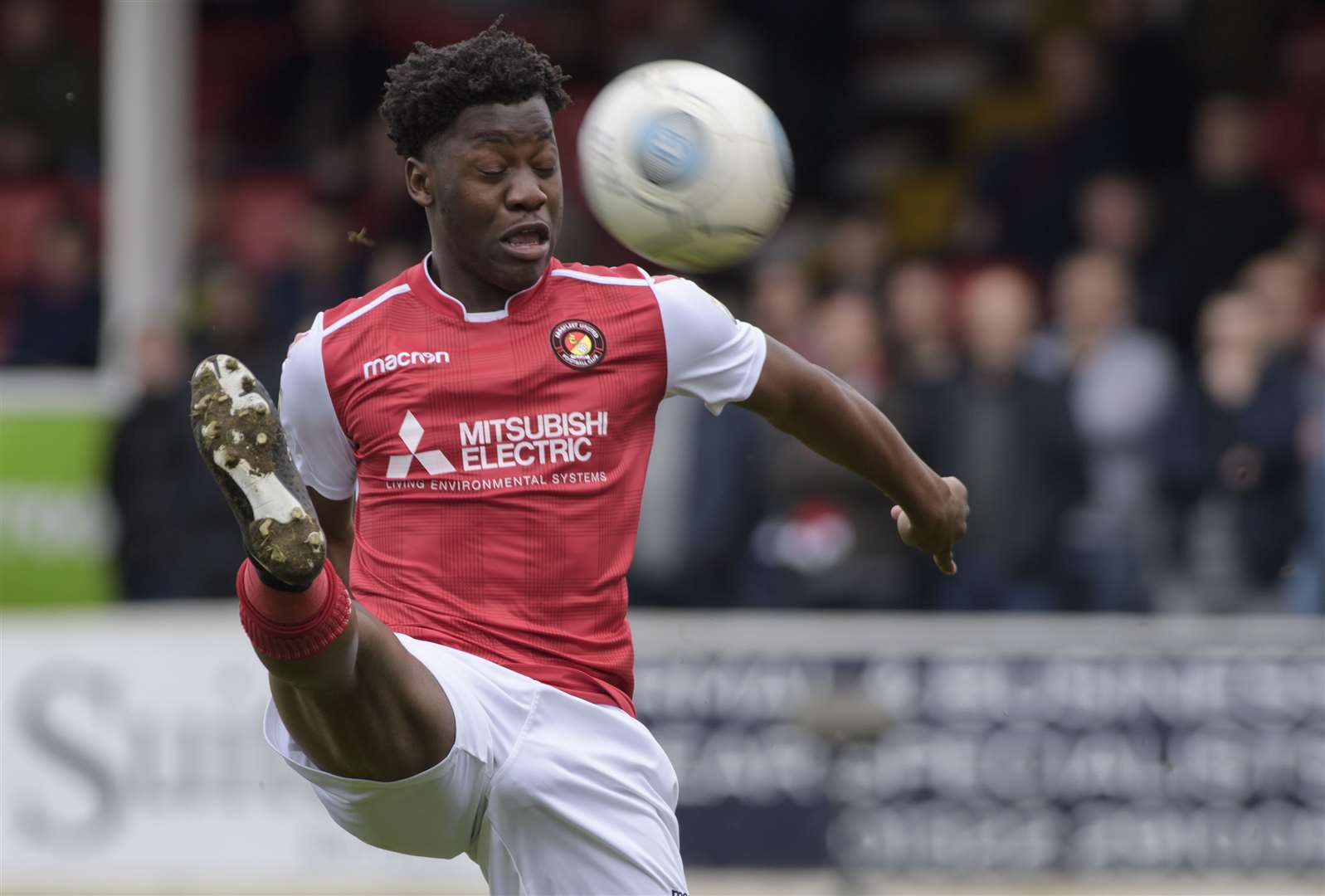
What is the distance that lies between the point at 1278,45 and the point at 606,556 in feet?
26.5

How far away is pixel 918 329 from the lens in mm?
9414

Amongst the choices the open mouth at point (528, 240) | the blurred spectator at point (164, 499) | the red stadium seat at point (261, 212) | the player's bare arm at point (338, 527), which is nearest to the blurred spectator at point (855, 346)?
the blurred spectator at point (164, 499)

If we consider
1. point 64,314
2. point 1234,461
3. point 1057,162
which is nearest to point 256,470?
point 1234,461

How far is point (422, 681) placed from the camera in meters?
4.13

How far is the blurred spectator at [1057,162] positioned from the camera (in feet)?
35.0

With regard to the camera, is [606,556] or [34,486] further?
[34,486]

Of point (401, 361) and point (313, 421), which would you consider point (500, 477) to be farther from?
point (313, 421)

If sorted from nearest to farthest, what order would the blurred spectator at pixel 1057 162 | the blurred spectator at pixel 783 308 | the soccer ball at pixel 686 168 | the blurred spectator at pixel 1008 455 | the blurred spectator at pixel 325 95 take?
the soccer ball at pixel 686 168, the blurred spectator at pixel 1008 455, the blurred spectator at pixel 783 308, the blurred spectator at pixel 1057 162, the blurred spectator at pixel 325 95

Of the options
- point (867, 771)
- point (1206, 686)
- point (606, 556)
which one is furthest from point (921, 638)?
point (606, 556)

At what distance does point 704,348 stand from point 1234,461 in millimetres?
4778

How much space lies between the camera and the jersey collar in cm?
446

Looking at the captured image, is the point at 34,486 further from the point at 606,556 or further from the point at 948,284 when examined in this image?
the point at 606,556

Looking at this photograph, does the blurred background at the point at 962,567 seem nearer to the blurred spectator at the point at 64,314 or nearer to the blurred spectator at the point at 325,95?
the blurred spectator at the point at 64,314

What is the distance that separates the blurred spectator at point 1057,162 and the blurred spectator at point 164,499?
14.1 ft
